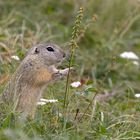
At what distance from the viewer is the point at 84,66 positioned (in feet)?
30.6

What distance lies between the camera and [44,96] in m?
7.28

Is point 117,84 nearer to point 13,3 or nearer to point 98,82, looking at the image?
point 98,82

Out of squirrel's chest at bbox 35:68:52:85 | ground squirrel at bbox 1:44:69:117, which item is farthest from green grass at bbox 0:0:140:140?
squirrel's chest at bbox 35:68:52:85

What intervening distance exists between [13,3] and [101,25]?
1496mm

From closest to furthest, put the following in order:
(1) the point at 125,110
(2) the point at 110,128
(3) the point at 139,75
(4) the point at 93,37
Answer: (2) the point at 110,128, (1) the point at 125,110, (3) the point at 139,75, (4) the point at 93,37

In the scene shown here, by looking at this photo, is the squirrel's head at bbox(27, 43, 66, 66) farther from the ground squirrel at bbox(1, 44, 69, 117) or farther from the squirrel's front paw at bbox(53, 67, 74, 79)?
the squirrel's front paw at bbox(53, 67, 74, 79)

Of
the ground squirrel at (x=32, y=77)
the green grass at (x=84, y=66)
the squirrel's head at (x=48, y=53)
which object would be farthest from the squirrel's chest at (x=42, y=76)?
the green grass at (x=84, y=66)

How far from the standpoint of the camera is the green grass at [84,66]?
5938 mm

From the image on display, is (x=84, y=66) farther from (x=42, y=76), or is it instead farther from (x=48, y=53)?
(x=42, y=76)

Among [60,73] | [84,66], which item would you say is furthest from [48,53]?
[84,66]

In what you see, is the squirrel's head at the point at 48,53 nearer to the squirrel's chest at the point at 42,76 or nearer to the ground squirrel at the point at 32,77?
the ground squirrel at the point at 32,77

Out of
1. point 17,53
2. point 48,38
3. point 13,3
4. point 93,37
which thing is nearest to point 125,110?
point 17,53

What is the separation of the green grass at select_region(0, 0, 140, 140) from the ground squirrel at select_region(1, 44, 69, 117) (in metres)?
0.15

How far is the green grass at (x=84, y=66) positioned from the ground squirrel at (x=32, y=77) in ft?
0.50
